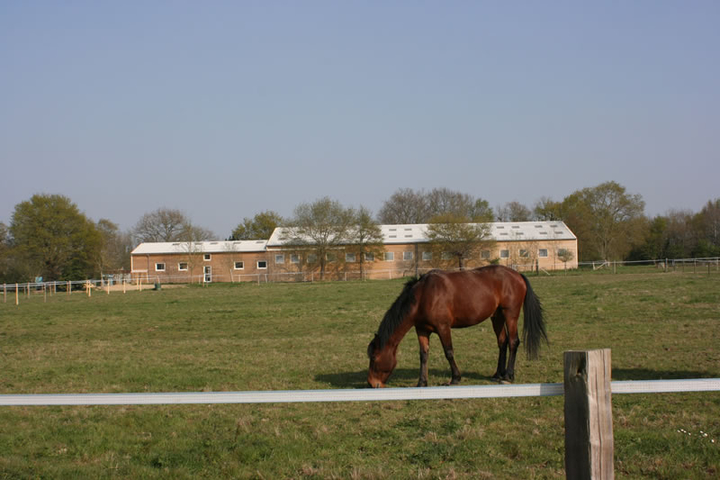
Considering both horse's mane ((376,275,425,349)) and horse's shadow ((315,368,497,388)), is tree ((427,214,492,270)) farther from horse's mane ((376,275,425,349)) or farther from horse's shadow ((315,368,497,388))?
horse's mane ((376,275,425,349))

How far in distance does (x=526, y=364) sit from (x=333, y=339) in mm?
5513

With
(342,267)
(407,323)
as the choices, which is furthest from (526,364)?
(342,267)

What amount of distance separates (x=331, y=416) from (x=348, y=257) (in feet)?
191

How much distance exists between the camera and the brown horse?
338 inches

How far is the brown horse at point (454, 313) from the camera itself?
8.59 meters

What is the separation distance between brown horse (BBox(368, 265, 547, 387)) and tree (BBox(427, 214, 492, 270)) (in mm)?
53170

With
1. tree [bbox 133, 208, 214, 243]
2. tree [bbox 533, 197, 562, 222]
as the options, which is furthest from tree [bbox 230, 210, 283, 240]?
tree [bbox 533, 197, 562, 222]

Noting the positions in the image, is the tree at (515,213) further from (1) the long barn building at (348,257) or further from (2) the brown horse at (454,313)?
(2) the brown horse at (454,313)

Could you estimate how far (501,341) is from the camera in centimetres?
922

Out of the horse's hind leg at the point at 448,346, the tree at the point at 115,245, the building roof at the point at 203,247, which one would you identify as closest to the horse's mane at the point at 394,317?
the horse's hind leg at the point at 448,346

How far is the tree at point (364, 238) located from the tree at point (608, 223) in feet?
84.0

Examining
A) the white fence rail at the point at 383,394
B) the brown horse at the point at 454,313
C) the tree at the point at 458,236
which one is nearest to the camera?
the white fence rail at the point at 383,394

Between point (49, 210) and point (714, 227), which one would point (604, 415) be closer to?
point (49, 210)

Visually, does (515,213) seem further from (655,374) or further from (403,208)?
(655,374)
